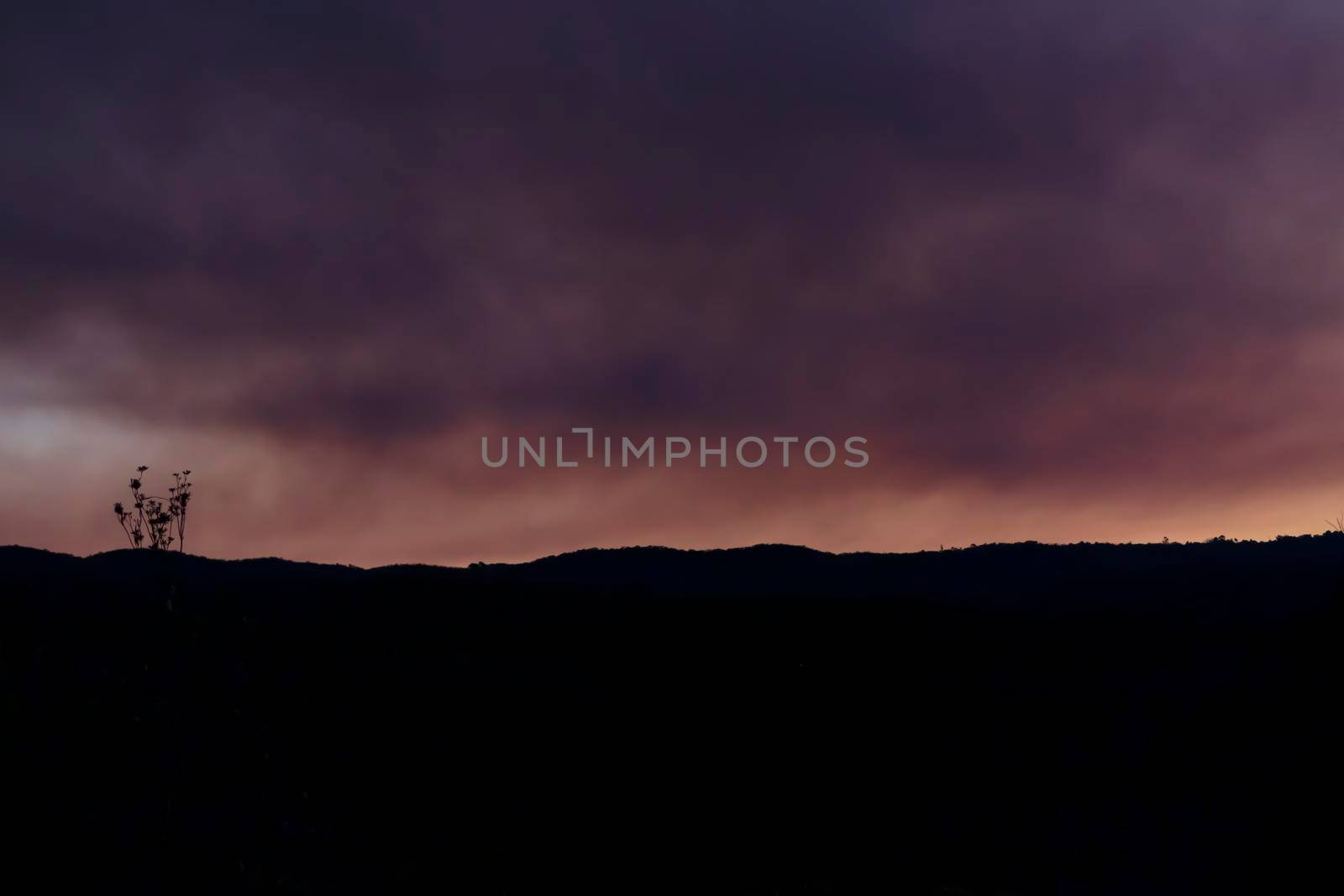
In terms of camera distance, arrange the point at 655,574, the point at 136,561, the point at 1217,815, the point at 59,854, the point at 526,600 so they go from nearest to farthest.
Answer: the point at 59,854 < the point at 1217,815 < the point at 526,600 < the point at 136,561 < the point at 655,574

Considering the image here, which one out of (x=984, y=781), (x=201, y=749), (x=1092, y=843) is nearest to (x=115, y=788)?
(x=201, y=749)

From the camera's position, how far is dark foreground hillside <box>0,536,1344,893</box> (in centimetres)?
1725

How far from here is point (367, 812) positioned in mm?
18047

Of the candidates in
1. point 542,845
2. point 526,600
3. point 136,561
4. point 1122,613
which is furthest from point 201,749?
Answer: point 1122,613

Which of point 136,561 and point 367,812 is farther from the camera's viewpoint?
point 136,561

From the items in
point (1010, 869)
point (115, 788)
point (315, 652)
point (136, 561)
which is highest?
point (136, 561)

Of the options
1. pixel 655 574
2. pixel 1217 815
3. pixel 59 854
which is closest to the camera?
pixel 59 854

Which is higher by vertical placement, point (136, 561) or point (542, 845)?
point (136, 561)

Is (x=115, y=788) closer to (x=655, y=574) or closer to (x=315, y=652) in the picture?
(x=315, y=652)

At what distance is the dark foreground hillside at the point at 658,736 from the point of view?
1725 cm

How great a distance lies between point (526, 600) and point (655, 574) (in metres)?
8.45

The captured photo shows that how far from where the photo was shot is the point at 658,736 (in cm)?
2070

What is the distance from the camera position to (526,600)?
1013 inches

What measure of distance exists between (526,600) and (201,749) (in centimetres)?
823
